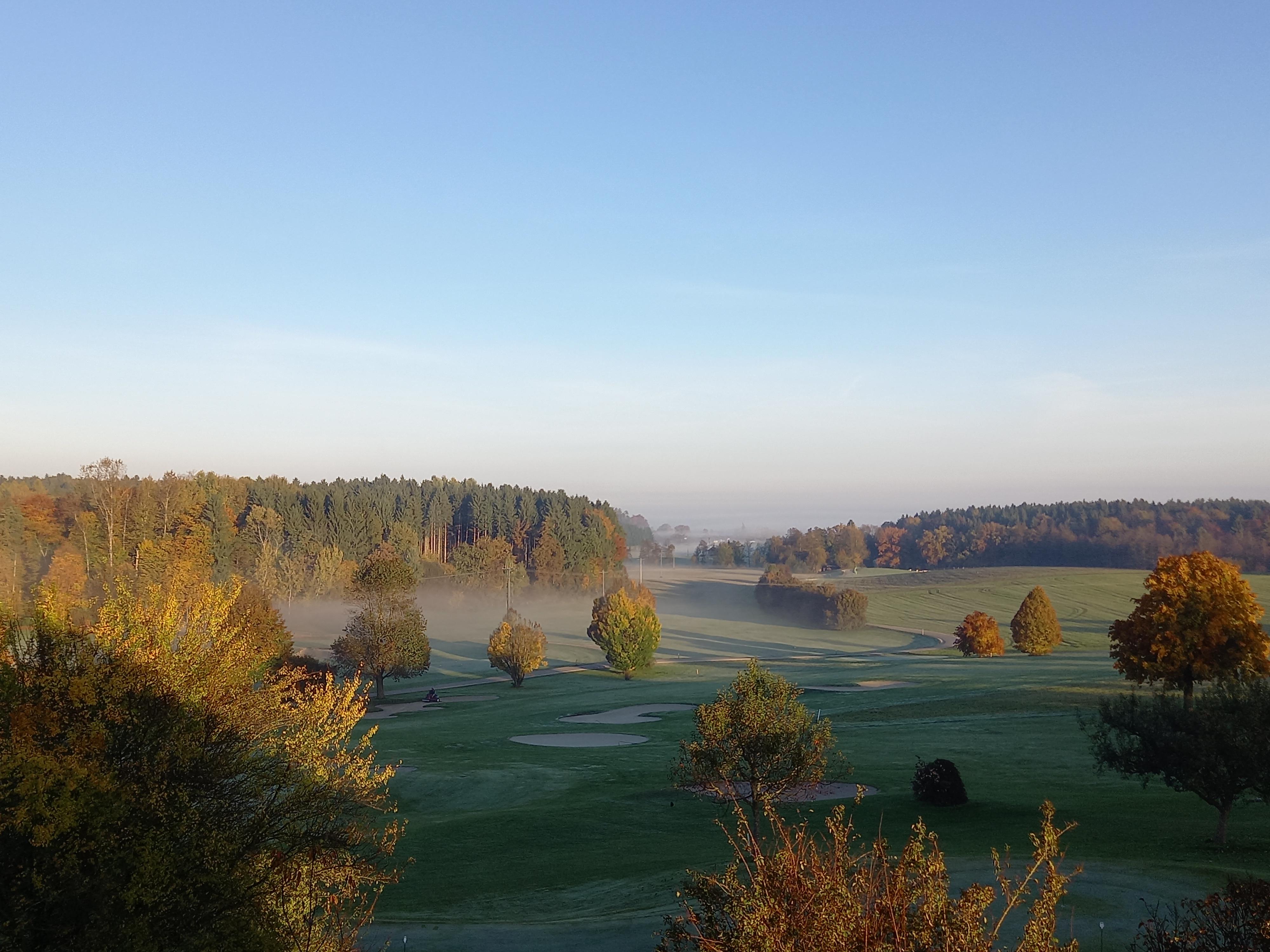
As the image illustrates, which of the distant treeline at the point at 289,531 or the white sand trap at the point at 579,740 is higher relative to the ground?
Result: the distant treeline at the point at 289,531

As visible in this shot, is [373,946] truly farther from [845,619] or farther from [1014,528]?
[1014,528]

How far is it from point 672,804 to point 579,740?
1681 cm

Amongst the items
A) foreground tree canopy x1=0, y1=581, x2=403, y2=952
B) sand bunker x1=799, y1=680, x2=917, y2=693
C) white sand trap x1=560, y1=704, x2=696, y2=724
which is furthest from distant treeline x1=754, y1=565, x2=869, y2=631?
foreground tree canopy x1=0, y1=581, x2=403, y2=952

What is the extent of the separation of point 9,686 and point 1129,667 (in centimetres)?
4085

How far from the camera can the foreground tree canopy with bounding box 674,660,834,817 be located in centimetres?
2283

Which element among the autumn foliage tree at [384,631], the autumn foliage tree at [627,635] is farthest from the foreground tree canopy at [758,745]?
the autumn foliage tree at [627,635]

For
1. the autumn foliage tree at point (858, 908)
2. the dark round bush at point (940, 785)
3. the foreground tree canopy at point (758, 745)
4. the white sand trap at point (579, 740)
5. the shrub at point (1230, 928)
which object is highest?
the autumn foliage tree at point (858, 908)


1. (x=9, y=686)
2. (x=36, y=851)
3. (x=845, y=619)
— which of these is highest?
(x=9, y=686)

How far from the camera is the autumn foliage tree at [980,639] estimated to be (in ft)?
265

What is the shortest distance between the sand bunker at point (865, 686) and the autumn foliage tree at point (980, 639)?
1985 cm

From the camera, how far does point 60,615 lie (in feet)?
52.2

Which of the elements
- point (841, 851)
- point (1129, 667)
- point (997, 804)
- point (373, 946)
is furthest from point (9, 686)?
point (1129, 667)

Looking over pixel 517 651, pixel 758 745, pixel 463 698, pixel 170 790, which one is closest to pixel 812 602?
pixel 517 651

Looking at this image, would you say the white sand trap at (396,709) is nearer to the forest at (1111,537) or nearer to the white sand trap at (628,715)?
the white sand trap at (628,715)
